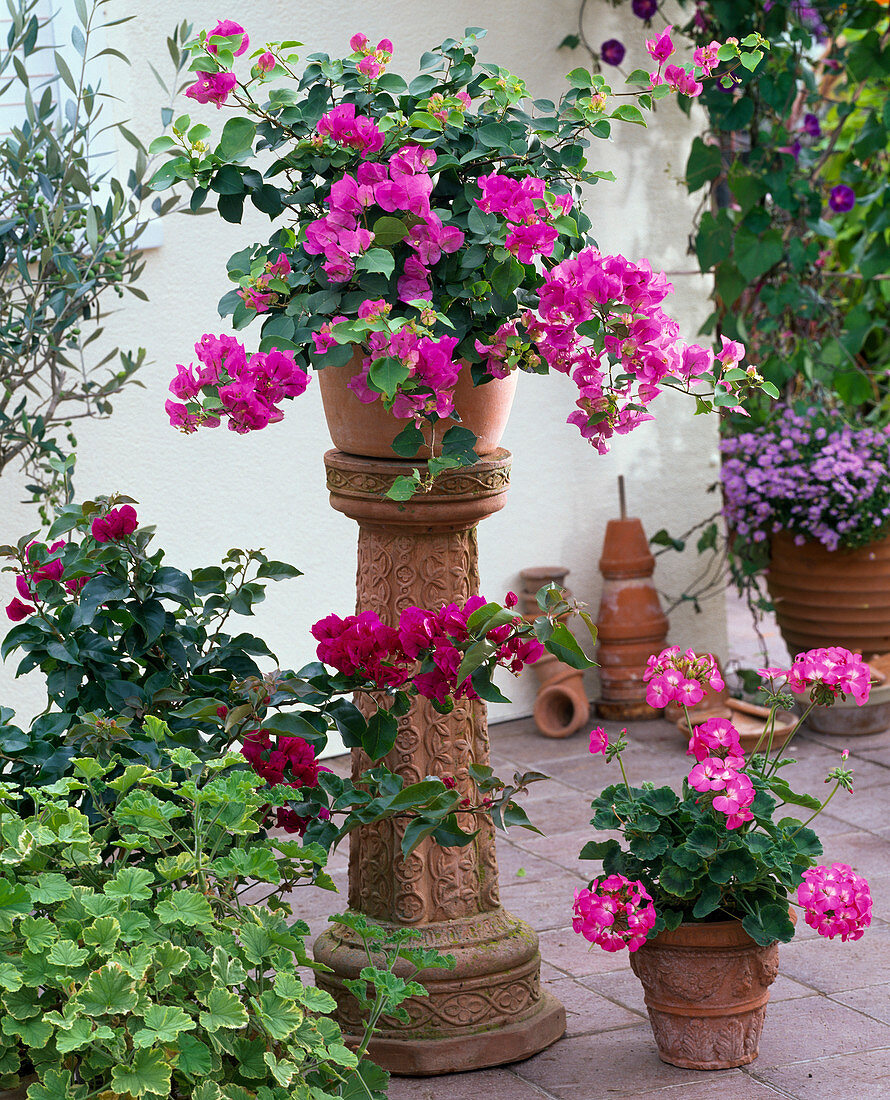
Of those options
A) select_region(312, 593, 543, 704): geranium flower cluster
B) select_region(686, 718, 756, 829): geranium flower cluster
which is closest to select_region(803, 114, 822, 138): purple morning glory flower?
select_region(686, 718, 756, 829): geranium flower cluster

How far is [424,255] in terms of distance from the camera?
2.09 m

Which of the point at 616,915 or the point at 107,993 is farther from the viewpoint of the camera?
the point at 616,915

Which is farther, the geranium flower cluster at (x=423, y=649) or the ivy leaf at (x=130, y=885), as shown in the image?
the geranium flower cluster at (x=423, y=649)

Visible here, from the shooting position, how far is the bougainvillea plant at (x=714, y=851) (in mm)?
2221

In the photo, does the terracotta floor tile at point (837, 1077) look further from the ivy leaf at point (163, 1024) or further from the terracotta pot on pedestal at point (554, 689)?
the terracotta pot on pedestal at point (554, 689)

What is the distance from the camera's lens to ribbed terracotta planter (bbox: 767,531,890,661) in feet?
14.7

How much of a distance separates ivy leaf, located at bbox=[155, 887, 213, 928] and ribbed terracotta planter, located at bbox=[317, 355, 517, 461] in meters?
0.86

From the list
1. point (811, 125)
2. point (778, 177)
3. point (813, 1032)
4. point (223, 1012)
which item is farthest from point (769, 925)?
point (811, 125)

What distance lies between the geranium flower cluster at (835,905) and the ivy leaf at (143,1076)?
1.09 m

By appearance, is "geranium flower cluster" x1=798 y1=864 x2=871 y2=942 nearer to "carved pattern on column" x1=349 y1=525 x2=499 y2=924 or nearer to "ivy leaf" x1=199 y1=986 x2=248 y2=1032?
"carved pattern on column" x1=349 y1=525 x2=499 y2=924

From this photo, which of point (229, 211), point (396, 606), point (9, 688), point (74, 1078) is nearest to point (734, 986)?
point (396, 606)

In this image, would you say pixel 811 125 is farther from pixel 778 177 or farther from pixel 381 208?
pixel 381 208

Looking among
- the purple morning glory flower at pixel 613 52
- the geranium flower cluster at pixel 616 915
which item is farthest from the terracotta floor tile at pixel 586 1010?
the purple morning glory flower at pixel 613 52

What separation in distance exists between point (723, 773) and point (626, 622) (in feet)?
7.79
